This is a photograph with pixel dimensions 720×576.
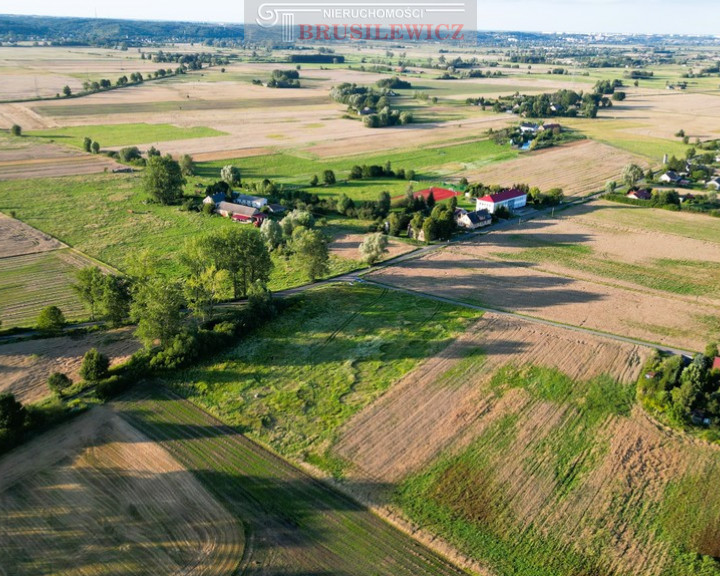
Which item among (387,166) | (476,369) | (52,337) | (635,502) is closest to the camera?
(635,502)

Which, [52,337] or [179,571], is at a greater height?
[52,337]

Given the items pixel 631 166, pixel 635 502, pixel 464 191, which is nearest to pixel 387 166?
pixel 464 191

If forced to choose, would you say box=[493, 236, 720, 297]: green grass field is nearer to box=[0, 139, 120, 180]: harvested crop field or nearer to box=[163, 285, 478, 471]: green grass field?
box=[163, 285, 478, 471]: green grass field

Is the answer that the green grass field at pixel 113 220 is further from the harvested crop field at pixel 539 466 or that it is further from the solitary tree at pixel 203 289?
the harvested crop field at pixel 539 466

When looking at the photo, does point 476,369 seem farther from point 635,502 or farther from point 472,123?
point 472,123

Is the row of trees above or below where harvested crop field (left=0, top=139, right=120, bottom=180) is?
below

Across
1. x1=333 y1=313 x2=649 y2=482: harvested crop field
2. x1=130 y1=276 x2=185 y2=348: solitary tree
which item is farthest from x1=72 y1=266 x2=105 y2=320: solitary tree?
x1=333 y1=313 x2=649 y2=482: harvested crop field

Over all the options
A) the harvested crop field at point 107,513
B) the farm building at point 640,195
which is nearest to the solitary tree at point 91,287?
the harvested crop field at point 107,513
